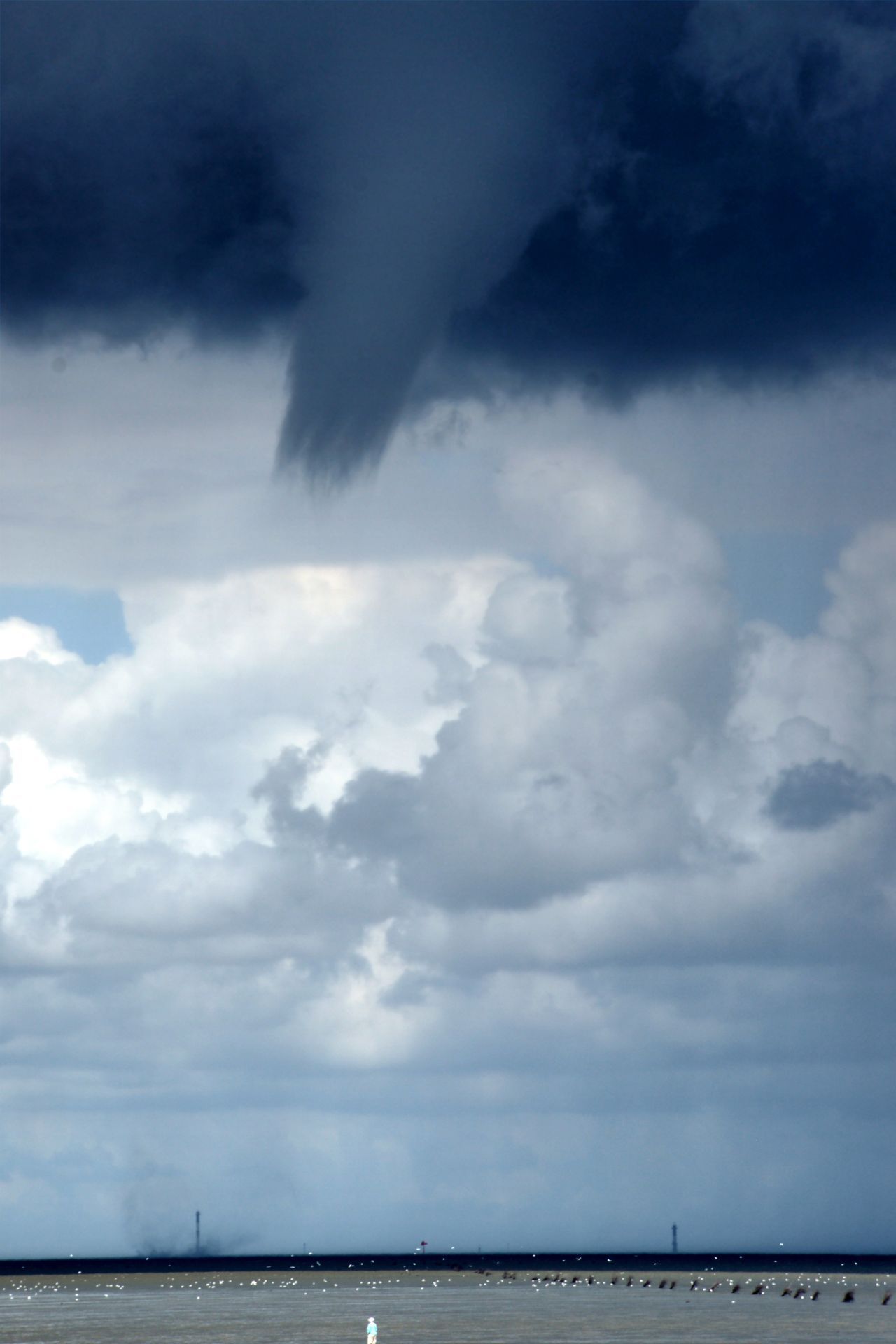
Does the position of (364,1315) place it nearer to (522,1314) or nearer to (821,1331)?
(522,1314)

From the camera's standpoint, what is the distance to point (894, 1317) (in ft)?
643

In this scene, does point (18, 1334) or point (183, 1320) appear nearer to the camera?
point (18, 1334)

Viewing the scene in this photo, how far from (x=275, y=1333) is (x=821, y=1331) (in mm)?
51217

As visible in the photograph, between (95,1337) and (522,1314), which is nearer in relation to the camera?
(95,1337)

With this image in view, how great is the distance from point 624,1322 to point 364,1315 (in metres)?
32.4

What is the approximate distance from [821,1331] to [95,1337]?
222ft

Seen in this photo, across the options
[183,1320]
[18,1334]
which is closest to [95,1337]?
[18,1334]

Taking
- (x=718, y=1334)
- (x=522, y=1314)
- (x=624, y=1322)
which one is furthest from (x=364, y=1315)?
(x=718, y=1334)

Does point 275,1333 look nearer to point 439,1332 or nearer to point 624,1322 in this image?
point 439,1332

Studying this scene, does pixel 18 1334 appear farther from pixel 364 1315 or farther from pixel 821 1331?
pixel 821 1331

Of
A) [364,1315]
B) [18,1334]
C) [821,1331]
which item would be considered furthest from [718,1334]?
[18,1334]

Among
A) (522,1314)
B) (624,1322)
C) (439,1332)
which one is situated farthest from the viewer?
(522,1314)

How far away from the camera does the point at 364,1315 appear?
7751 inches

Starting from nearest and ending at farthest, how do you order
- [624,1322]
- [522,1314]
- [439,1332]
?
[439,1332]
[624,1322]
[522,1314]
